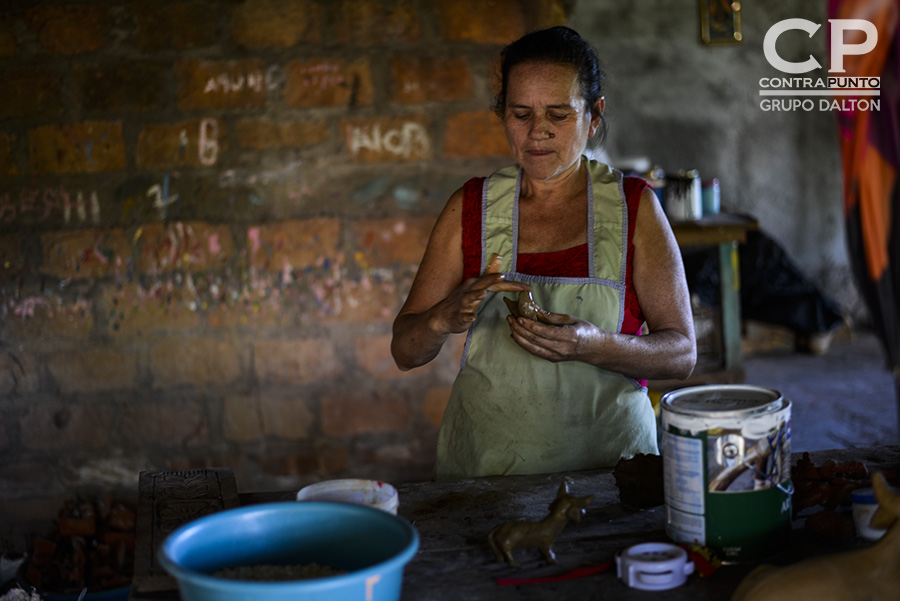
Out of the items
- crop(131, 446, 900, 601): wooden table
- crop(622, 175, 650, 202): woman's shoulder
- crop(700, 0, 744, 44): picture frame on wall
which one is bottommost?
crop(131, 446, 900, 601): wooden table

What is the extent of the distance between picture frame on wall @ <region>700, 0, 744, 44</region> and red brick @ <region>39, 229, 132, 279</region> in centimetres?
503

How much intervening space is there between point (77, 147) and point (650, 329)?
241 centimetres

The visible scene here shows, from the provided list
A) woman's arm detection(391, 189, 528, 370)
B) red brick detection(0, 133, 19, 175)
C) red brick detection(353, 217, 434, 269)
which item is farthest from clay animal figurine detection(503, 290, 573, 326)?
red brick detection(0, 133, 19, 175)

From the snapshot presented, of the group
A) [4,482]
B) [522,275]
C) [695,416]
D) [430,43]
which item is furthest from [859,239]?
[4,482]

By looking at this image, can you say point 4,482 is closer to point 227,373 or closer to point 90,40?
point 227,373

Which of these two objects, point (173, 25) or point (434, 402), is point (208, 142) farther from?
point (434, 402)

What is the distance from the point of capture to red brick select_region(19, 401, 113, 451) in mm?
3498

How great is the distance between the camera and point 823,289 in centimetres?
779

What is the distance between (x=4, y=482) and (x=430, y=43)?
2476mm

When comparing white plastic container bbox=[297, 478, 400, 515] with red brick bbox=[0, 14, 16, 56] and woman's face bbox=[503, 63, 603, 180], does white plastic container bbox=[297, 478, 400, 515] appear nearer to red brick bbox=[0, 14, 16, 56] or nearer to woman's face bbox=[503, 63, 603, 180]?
woman's face bbox=[503, 63, 603, 180]

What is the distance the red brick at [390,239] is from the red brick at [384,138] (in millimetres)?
255

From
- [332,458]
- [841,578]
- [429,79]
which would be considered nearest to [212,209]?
[429,79]

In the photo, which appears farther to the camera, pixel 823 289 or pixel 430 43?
pixel 823 289

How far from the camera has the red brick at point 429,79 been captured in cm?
345
